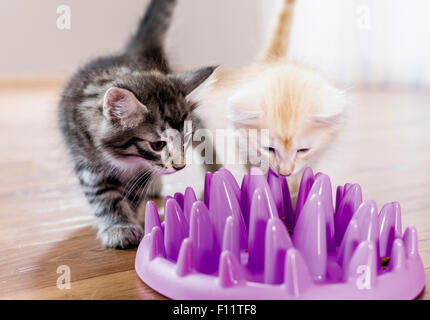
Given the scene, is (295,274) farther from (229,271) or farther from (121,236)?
(121,236)

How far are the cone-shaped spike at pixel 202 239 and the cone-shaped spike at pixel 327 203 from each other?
20 cm

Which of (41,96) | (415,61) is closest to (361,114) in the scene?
(415,61)

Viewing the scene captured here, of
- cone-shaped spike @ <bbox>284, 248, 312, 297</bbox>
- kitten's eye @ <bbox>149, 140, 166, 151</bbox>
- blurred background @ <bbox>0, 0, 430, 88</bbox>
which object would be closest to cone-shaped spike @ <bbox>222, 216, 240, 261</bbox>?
cone-shaped spike @ <bbox>284, 248, 312, 297</bbox>

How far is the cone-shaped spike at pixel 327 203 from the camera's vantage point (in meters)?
0.88

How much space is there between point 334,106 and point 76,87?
0.61 meters

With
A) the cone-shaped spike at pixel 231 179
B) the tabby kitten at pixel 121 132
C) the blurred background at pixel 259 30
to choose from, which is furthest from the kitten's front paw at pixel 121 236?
the blurred background at pixel 259 30

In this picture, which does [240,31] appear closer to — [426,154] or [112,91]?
[426,154]

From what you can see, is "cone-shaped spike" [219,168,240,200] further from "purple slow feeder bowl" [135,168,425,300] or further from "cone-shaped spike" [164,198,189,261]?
"cone-shaped spike" [164,198,189,261]

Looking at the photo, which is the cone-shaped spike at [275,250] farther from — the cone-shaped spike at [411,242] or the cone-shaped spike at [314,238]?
the cone-shaped spike at [411,242]

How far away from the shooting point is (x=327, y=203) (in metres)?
0.89

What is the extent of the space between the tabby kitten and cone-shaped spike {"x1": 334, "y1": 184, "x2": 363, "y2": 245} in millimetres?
338

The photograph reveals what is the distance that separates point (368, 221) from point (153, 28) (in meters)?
0.95

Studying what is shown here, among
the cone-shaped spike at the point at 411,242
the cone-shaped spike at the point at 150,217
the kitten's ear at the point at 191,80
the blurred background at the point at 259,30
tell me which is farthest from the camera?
the blurred background at the point at 259,30
